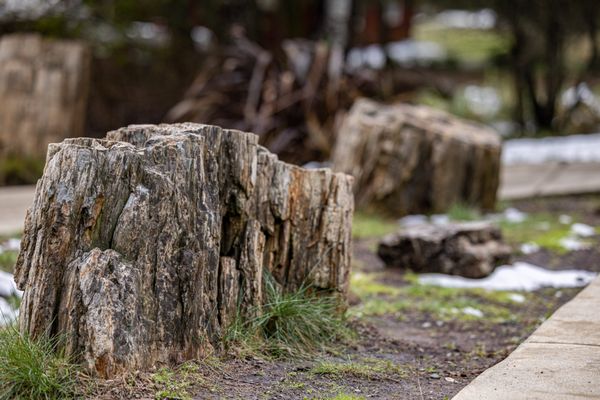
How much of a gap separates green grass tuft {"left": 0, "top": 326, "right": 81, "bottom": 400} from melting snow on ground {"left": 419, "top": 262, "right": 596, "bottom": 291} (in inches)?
138

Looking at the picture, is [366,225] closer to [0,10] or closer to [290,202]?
[290,202]

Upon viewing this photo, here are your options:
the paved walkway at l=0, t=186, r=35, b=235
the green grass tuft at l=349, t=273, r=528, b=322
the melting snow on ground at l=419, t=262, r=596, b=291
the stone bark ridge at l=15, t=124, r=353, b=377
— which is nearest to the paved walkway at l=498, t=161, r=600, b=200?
the melting snow on ground at l=419, t=262, r=596, b=291

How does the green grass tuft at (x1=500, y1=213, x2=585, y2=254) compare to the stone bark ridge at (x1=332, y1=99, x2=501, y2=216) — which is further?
the stone bark ridge at (x1=332, y1=99, x2=501, y2=216)

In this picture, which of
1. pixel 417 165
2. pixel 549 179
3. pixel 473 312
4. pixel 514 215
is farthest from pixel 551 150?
pixel 473 312

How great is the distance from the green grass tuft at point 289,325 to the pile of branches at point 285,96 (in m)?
6.79

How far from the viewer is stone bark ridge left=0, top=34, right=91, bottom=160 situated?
36.1 feet

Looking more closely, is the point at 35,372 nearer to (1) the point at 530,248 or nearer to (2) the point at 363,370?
(2) the point at 363,370

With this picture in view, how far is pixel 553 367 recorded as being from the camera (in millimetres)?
3686

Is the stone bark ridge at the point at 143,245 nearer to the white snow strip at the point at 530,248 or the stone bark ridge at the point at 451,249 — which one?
the stone bark ridge at the point at 451,249

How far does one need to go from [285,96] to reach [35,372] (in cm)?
873

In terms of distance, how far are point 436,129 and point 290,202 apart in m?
4.70

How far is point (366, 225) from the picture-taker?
845 centimetres

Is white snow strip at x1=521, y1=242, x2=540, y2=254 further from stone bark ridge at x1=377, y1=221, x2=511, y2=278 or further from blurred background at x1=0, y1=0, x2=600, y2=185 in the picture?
blurred background at x1=0, y1=0, x2=600, y2=185

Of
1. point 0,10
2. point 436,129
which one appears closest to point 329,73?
point 436,129
